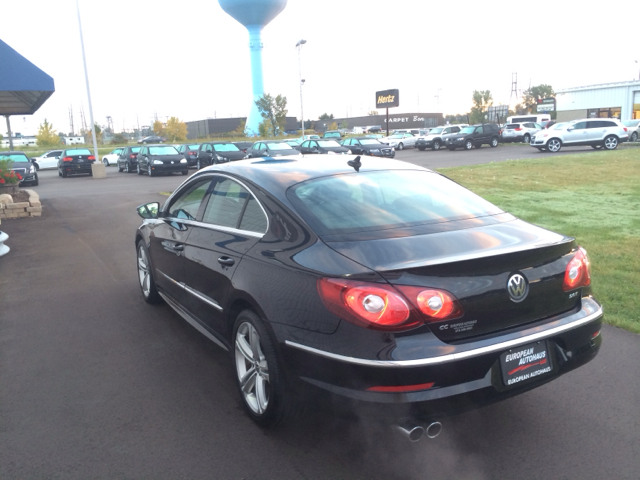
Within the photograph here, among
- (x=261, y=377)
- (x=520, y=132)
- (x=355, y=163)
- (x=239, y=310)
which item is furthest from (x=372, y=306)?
(x=520, y=132)

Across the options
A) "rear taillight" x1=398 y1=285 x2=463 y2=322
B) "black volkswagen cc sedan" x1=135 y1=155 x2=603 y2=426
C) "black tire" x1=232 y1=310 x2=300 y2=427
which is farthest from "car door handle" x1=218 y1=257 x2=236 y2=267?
"rear taillight" x1=398 y1=285 x2=463 y2=322

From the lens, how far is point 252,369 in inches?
138

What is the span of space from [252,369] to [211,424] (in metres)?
0.46

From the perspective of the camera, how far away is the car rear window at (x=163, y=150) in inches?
1128

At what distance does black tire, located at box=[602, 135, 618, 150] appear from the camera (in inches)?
1177

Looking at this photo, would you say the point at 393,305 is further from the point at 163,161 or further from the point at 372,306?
the point at 163,161

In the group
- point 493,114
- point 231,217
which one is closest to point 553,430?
point 231,217

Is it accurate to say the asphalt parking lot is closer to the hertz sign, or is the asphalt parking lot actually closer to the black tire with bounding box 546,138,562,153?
the black tire with bounding box 546,138,562,153

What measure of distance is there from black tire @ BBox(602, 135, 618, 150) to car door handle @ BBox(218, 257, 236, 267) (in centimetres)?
3115

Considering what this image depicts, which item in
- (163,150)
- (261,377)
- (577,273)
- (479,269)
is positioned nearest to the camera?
(479,269)

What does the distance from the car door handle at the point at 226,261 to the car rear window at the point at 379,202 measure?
0.60 meters

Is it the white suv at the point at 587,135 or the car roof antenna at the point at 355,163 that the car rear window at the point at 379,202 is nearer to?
the car roof antenna at the point at 355,163

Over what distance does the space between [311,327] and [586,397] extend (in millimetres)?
2133

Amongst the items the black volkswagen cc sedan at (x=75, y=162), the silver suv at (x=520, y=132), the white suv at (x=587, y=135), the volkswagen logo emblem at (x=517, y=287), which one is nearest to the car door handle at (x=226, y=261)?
the volkswagen logo emblem at (x=517, y=287)
